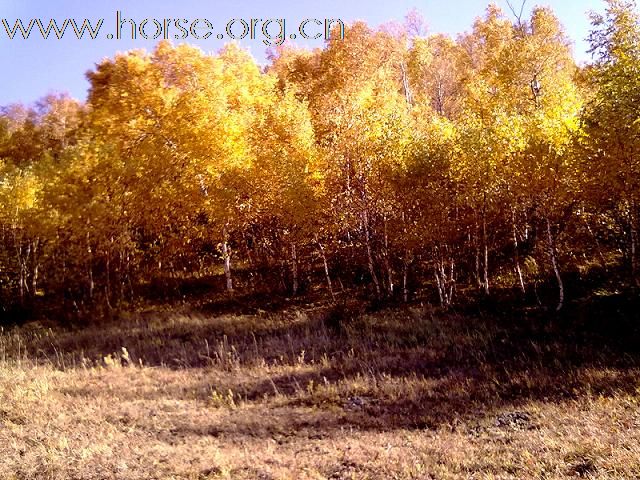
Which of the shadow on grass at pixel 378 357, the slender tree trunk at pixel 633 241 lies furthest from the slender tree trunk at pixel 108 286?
the slender tree trunk at pixel 633 241

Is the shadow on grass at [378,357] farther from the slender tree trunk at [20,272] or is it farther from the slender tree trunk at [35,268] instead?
the slender tree trunk at [35,268]

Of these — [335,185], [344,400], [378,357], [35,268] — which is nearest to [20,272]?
[35,268]

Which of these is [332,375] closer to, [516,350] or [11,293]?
[516,350]

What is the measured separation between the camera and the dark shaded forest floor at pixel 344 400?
19.4 ft

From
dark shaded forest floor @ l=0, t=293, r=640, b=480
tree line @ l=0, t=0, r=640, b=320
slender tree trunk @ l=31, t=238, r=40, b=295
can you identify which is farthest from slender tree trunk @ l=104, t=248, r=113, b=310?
dark shaded forest floor @ l=0, t=293, r=640, b=480

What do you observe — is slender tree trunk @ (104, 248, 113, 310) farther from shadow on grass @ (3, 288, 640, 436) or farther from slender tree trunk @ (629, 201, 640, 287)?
slender tree trunk @ (629, 201, 640, 287)

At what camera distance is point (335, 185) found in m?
18.9

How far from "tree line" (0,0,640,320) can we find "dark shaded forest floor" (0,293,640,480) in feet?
12.3

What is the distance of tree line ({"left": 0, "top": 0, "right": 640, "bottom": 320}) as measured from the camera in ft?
49.9

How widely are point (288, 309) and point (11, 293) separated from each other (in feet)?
49.9

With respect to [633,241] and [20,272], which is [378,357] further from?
[20,272]

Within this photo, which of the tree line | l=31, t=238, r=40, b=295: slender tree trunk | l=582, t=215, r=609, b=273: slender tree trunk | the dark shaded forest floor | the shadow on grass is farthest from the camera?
l=31, t=238, r=40, b=295: slender tree trunk

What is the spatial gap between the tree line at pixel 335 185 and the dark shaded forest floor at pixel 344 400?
375cm

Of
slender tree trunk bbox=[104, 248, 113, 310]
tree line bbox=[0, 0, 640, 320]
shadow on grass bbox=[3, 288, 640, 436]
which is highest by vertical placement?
tree line bbox=[0, 0, 640, 320]
